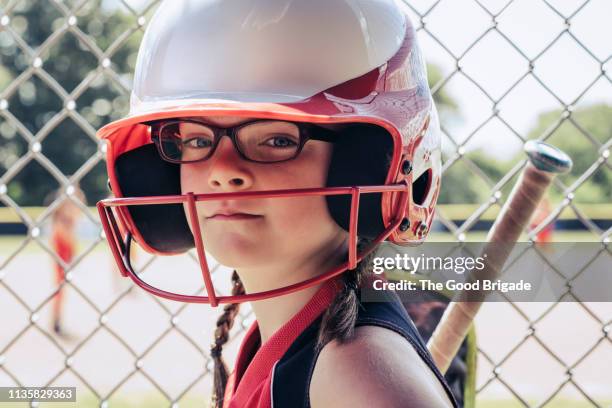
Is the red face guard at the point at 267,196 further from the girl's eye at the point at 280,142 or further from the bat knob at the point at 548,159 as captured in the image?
the bat knob at the point at 548,159

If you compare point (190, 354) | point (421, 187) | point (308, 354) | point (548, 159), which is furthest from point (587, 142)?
point (308, 354)

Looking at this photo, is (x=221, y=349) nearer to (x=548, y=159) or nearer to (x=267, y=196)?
(x=267, y=196)

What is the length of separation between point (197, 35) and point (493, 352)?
5510mm

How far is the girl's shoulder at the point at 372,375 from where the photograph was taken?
1029 millimetres

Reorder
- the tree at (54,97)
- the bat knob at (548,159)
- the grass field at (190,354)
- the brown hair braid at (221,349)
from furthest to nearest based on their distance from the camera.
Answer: the tree at (54,97) < the grass field at (190,354) < the brown hair braid at (221,349) < the bat knob at (548,159)

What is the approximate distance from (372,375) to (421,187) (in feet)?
1.42

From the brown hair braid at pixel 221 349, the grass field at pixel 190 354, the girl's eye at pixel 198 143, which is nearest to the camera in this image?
the girl's eye at pixel 198 143

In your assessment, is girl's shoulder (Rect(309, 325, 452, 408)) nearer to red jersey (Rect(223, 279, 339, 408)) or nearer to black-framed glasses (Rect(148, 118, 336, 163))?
red jersey (Rect(223, 279, 339, 408))

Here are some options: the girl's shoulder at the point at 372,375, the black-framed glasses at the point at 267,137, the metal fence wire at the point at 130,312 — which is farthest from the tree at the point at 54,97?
the girl's shoulder at the point at 372,375

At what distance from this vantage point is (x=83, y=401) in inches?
161

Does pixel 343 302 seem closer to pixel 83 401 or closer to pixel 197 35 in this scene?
pixel 197 35

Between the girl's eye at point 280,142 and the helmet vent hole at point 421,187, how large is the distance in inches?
10.4

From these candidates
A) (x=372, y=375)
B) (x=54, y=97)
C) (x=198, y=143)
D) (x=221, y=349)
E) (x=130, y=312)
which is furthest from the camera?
(x=54, y=97)

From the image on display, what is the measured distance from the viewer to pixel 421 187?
1388 mm
